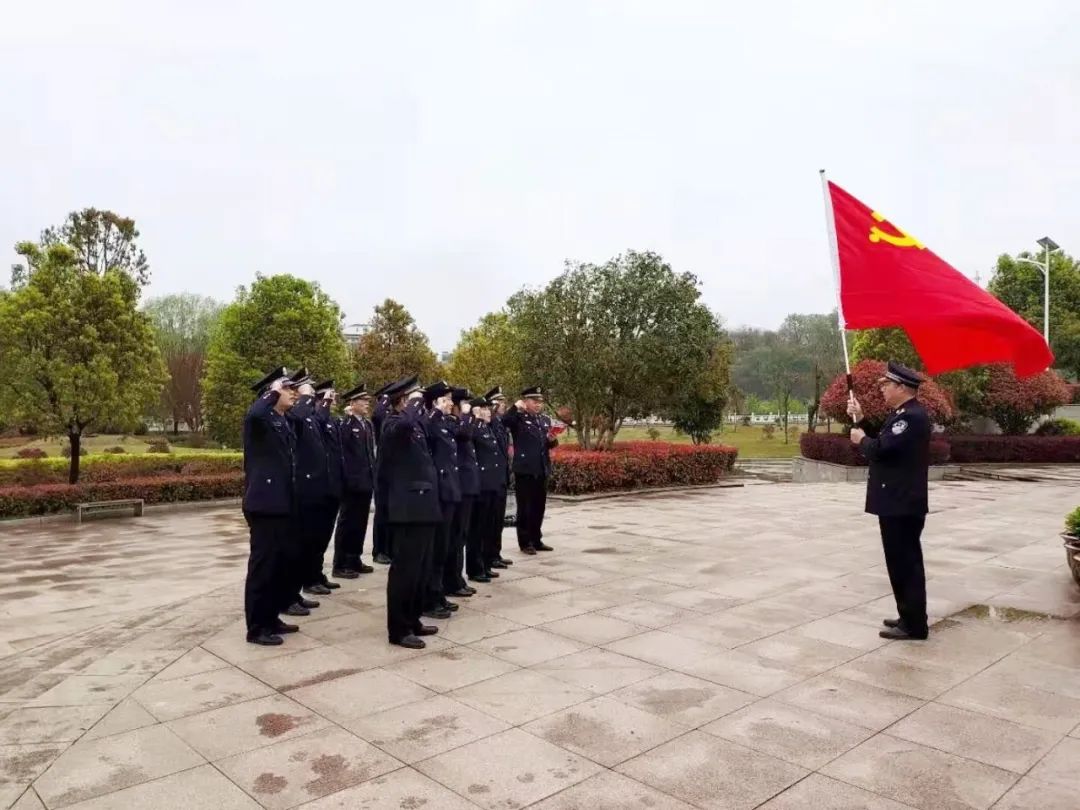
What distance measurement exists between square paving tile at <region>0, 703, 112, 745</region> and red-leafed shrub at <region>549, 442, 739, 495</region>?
1012 centimetres

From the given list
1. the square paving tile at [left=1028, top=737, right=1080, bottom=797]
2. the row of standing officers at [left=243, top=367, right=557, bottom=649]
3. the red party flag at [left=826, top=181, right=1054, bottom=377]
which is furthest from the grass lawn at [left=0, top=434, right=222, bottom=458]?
the square paving tile at [left=1028, top=737, right=1080, bottom=797]

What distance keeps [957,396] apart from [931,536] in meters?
15.7

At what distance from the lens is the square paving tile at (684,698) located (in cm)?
395

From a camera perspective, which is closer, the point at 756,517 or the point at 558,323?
the point at 756,517

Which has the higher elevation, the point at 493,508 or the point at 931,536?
the point at 493,508

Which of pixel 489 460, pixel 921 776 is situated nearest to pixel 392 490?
pixel 489 460

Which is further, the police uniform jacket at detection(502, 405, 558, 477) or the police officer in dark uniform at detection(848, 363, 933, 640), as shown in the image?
the police uniform jacket at detection(502, 405, 558, 477)

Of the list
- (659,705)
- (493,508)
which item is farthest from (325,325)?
(659,705)

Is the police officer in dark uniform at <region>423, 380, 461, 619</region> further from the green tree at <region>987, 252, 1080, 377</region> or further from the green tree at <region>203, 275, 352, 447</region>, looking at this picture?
the green tree at <region>987, 252, 1080, 377</region>

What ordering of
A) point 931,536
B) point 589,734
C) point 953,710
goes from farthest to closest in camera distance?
point 931,536, point 953,710, point 589,734

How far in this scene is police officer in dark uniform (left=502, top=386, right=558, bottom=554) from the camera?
28.3 ft

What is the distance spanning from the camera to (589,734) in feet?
12.2

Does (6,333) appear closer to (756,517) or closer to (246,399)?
(246,399)

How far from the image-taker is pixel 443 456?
5.83m
